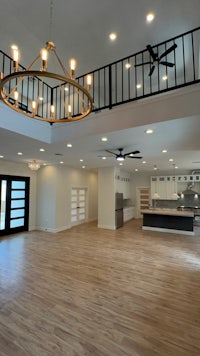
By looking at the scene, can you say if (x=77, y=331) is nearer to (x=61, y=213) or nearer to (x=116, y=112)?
(x=116, y=112)

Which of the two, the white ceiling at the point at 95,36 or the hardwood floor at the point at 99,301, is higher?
the white ceiling at the point at 95,36

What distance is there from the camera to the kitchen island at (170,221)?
7418mm

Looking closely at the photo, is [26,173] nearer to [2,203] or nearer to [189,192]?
[2,203]

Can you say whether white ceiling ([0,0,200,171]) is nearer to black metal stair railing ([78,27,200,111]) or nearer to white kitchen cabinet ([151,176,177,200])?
black metal stair railing ([78,27,200,111])

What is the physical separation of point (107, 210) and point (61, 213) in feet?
7.44

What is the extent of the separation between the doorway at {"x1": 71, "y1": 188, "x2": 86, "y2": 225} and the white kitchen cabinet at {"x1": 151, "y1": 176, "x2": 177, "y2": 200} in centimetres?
427

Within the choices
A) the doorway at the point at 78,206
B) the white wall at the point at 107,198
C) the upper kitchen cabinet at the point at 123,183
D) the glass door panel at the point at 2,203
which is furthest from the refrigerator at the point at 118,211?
the glass door panel at the point at 2,203

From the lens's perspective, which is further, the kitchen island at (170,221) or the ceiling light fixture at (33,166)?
the kitchen island at (170,221)

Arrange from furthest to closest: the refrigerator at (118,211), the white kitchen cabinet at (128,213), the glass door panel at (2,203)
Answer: the white kitchen cabinet at (128,213) < the refrigerator at (118,211) < the glass door panel at (2,203)

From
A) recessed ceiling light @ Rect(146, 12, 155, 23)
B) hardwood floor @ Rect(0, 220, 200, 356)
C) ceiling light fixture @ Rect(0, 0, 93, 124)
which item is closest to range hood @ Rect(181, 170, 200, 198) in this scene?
hardwood floor @ Rect(0, 220, 200, 356)

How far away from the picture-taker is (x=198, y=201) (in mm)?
9859

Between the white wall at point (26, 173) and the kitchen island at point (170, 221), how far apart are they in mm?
5416

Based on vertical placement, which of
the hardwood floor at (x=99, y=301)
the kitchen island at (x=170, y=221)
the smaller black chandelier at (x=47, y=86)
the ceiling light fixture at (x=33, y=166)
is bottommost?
the hardwood floor at (x=99, y=301)

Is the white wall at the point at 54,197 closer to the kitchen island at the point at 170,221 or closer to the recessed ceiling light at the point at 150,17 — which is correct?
the kitchen island at the point at 170,221
